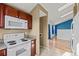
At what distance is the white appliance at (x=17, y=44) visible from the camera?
3.70 feet

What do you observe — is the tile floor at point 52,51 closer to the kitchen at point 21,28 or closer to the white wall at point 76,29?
the kitchen at point 21,28

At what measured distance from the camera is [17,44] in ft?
3.85

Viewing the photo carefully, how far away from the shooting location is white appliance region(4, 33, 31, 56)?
44.4 inches

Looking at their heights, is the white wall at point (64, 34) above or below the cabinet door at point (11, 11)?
below

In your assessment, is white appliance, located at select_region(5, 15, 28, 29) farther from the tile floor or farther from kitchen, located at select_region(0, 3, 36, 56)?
the tile floor

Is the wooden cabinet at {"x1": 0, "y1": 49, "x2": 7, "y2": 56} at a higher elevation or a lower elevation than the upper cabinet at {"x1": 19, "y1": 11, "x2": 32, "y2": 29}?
lower

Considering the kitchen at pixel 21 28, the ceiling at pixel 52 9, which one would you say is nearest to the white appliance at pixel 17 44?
the kitchen at pixel 21 28

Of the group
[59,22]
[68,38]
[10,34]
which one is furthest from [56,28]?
[10,34]

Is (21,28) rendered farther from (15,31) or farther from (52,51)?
(52,51)

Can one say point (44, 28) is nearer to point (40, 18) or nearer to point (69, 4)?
point (40, 18)

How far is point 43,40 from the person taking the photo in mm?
1269

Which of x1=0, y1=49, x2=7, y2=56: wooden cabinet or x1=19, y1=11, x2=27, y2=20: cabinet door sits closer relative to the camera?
x1=0, y1=49, x2=7, y2=56: wooden cabinet

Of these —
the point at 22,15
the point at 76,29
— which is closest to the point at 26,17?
the point at 22,15

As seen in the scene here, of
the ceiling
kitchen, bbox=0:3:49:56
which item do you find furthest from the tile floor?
the ceiling
